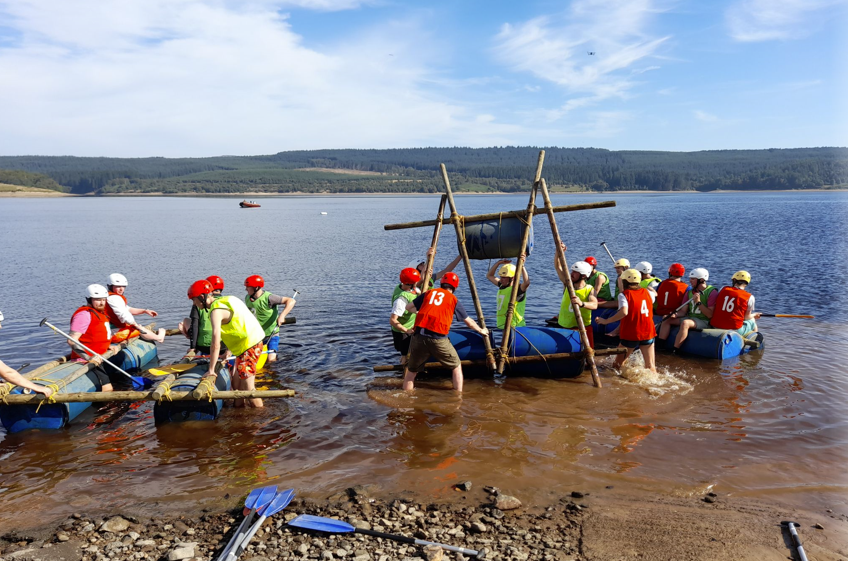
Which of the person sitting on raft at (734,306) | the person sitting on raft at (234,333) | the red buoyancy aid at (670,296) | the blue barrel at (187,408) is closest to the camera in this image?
the person sitting on raft at (234,333)

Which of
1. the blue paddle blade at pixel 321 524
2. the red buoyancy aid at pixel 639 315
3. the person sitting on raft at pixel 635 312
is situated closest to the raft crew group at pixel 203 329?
the blue paddle blade at pixel 321 524

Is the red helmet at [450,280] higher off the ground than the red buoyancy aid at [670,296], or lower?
higher

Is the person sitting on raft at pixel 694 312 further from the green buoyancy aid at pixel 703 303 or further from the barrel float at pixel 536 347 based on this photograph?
the barrel float at pixel 536 347

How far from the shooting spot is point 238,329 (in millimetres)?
8930

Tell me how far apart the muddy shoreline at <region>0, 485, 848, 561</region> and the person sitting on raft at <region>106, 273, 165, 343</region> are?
4.91m

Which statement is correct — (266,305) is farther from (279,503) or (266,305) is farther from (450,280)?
(279,503)

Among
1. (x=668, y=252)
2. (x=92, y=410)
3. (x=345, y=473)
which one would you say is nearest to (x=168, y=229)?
(x=668, y=252)

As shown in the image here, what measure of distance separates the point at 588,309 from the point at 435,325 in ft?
11.2

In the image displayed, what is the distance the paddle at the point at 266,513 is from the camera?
217 inches

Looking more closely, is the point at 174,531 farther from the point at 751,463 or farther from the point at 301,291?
the point at 301,291

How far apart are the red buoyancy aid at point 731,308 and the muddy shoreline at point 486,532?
6564 mm

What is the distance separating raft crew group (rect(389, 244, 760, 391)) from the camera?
9.57 meters

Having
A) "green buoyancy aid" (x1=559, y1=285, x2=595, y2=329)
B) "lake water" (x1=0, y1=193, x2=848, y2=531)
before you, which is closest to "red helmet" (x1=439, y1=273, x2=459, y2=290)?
"lake water" (x1=0, y1=193, x2=848, y2=531)

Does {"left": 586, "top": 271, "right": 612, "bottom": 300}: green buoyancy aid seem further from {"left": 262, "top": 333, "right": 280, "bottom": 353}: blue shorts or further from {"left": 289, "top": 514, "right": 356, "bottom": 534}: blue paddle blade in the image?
{"left": 289, "top": 514, "right": 356, "bottom": 534}: blue paddle blade
